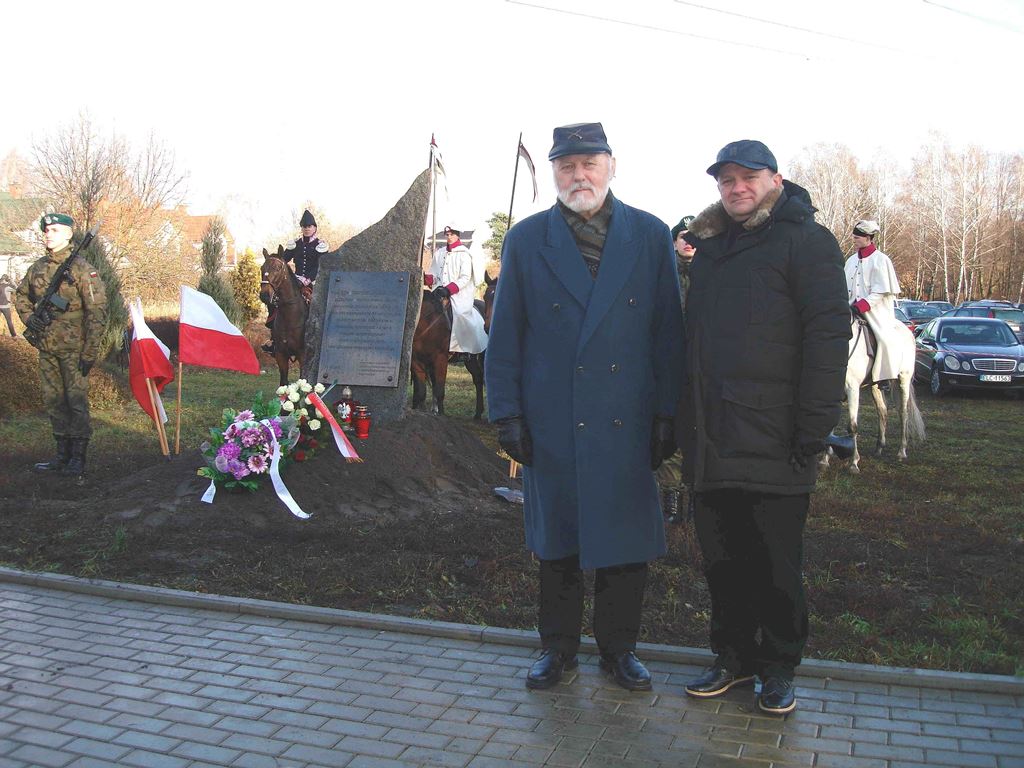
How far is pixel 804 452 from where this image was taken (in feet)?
12.1

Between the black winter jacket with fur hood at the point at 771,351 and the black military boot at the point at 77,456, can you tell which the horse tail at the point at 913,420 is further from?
the black military boot at the point at 77,456

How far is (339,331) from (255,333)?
17.1m

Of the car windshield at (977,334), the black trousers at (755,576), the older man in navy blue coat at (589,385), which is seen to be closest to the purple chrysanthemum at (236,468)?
the older man in navy blue coat at (589,385)

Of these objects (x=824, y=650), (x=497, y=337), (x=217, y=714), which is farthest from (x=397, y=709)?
(x=824, y=650)

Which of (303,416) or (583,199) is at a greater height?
(583,199)

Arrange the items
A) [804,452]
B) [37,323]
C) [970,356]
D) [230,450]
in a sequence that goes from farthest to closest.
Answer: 1. [970,356]
2. [37,323]
3. [230,450]
4. [804,452]

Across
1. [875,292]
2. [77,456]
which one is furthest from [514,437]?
[875,292]

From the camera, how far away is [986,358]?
730 inches

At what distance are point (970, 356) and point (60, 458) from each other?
15669mm

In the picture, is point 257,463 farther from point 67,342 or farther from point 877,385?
point 877,385

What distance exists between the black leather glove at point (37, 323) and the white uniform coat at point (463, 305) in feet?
21.0

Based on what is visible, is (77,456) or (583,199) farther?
(77,456)

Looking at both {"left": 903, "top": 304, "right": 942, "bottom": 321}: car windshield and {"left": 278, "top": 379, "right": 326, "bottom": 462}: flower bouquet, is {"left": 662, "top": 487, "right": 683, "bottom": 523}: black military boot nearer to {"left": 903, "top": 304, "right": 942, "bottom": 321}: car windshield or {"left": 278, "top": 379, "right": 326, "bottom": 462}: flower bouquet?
{"left": 278, "top": 379, "right": 326, "bottom": 462}: flower bouquet

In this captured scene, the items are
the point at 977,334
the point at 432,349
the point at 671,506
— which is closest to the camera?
the point at 671,506
